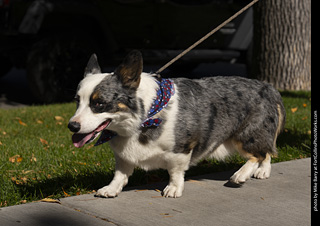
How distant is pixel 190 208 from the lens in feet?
13.8

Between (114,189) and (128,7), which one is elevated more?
(128,7)

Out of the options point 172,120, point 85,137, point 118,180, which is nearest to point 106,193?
point 118,180

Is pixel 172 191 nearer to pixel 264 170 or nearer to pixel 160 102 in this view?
pixel 160 102

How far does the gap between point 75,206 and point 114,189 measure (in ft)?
1.37

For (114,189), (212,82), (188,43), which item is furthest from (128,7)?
(114,189)

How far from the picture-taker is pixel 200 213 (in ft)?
13.3

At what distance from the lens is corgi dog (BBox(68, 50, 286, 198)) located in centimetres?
403

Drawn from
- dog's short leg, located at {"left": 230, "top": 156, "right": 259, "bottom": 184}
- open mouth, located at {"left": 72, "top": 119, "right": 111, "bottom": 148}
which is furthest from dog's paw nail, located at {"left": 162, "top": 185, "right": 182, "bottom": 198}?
open mouth, located at {"left": 72, "top": 119, "right": 111, "bottom": 148}

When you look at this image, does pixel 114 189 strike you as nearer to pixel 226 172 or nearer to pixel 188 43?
pixel 226 172

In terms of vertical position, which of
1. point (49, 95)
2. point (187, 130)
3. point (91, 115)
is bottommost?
point (49, 95)

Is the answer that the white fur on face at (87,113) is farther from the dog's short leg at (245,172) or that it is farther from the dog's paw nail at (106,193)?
the dog's short leg at (245,172)

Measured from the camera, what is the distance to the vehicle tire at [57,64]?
29.2ft

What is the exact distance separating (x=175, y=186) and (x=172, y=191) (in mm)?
60
